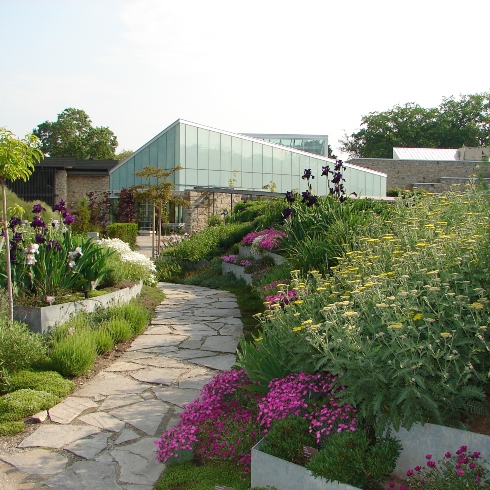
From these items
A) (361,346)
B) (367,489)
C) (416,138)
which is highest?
(416,138)

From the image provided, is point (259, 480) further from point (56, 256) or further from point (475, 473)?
point (56, 256)

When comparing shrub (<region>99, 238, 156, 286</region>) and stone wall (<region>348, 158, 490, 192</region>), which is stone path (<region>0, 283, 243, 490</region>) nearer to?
shrub (<region>99, 238, 156, 286</region>)

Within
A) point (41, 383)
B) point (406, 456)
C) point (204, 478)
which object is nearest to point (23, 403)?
point (41, 383)

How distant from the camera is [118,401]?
4.52 meters

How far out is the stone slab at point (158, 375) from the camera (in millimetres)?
4985

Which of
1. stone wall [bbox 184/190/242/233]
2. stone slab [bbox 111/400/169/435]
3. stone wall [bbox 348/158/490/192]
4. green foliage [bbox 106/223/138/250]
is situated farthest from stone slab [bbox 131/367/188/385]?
stone wall [bbox 348/158/490/192]

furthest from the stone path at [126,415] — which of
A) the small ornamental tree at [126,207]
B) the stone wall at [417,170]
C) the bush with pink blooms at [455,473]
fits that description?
the stone wall at [417,170]

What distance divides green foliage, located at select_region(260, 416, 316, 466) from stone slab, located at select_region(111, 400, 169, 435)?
1.24 m

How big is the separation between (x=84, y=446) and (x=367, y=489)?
6.67 feet

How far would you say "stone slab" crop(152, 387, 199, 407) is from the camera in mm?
4480

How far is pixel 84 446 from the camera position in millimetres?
3734

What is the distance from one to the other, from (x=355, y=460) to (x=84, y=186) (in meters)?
26.5

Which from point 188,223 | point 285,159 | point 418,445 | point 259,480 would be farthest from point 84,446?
point 285,159

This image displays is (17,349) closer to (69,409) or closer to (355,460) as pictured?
(69,409)
